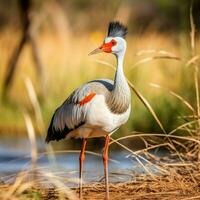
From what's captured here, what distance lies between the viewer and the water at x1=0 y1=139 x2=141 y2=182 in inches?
382

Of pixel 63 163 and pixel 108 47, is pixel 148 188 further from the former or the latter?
pixel 63 163

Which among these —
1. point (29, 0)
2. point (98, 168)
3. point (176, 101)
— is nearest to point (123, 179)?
point (98, 168)

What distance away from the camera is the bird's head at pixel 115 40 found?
864 centimetres

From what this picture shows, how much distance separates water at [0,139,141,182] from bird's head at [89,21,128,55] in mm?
1308

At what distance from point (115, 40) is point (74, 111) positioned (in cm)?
81

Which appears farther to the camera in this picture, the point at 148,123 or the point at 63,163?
the point at 148,123

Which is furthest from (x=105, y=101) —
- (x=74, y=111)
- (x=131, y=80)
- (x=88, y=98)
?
(x=131, y=80)

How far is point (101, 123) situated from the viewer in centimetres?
855

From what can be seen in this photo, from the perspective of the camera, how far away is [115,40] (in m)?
8.66

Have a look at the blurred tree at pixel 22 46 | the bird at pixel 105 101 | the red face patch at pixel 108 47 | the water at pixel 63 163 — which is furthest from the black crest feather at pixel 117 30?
the blurred tree at pixel 22 46

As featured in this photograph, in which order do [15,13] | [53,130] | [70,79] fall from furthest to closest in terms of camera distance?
1. [15,13]
2. [70,79]
3. [53,130]

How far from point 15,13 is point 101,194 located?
2409cm

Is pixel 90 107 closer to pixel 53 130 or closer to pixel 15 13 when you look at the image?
pixel 53 130

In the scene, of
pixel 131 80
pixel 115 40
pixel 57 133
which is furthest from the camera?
pixel 131 80
